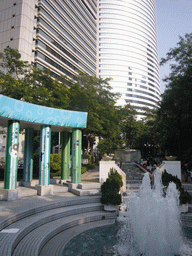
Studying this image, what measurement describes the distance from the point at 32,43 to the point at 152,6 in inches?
3950

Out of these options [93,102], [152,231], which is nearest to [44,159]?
[152,231]

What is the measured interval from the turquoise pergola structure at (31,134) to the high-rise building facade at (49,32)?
15.6m

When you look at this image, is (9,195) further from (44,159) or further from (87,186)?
(87,186)

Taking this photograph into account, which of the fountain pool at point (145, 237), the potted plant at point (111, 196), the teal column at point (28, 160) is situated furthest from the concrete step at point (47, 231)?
the teal column at point (28, 160)

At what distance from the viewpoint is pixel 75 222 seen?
8.99m

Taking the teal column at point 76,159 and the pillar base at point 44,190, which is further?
the teal column at point 76,159

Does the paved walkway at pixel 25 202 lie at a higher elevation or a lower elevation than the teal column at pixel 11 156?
lower

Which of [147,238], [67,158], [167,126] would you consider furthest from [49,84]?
[147,238]

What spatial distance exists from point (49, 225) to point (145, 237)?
153 inches

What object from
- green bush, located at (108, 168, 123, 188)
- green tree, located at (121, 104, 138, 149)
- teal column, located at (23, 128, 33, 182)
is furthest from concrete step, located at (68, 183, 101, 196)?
green tree, located at (121, 104, 138, 149)

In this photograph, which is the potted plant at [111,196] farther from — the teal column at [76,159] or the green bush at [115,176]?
the teal column at [76,159]

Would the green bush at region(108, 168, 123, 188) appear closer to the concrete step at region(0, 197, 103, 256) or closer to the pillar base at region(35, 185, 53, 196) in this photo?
the concrete step at region(0, 197, 103, 256)

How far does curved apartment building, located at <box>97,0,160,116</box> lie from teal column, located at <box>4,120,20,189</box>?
248 feet

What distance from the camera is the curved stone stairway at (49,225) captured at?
19.8ft
